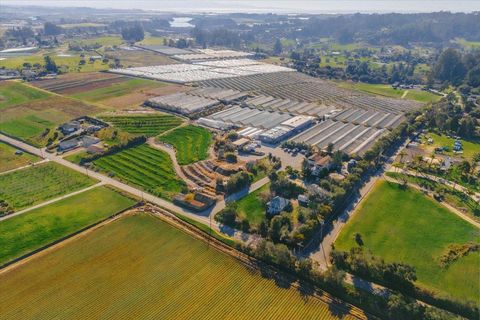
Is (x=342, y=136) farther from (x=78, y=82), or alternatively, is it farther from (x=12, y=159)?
(x=78, y=82)

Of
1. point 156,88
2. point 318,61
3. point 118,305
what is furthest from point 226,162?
point 318,61

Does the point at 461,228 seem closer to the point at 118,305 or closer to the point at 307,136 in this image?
the point at 307,136

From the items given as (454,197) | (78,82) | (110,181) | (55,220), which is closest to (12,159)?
(110,181)

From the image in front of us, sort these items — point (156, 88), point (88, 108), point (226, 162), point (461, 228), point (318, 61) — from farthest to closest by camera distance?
point (318, 61) → point (156, 88) → point (88, 108) → point (226, 162) → point (461, 228)

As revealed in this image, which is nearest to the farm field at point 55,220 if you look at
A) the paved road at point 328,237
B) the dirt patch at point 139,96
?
the paved road at point 328,237

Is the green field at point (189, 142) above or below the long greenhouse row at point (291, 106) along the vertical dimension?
above

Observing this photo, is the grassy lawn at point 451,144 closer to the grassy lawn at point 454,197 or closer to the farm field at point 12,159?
the grassy lawn at point 454,197

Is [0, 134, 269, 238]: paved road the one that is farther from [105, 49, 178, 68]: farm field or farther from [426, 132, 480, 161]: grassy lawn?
[105, 49, 178, 68]: farm field

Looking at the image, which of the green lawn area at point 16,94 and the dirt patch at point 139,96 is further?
the dirt patch at point 139,96
